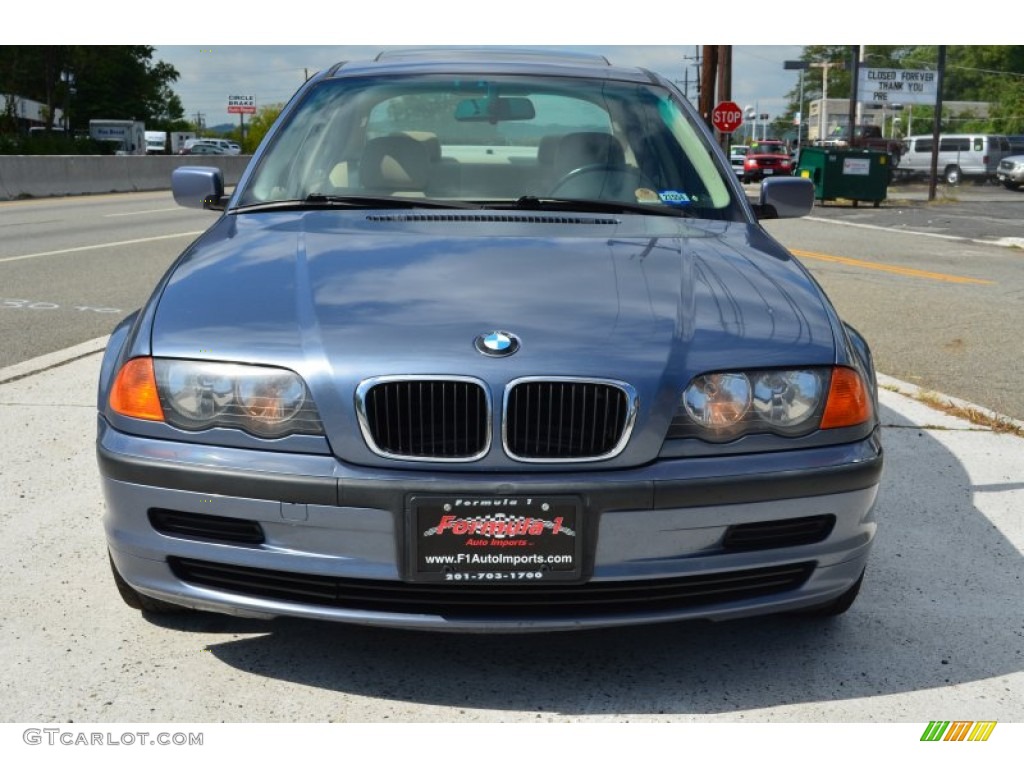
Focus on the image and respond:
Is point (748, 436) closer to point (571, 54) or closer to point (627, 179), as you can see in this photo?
point (627, 179)

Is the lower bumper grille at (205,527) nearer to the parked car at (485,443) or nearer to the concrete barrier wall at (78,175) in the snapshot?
the parked car at (485,443)

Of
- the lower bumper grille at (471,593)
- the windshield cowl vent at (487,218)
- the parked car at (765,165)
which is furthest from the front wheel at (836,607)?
the parked car at (765,165)

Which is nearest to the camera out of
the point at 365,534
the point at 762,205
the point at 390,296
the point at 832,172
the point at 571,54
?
the point at 365,534

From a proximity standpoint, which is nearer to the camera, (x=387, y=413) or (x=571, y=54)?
(x=387, y=413)

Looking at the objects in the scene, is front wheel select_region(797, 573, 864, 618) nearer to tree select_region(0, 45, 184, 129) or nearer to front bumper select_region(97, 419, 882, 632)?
front bumper select_region(97, 419, 882, 632)

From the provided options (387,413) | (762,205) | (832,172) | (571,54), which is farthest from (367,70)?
(832,172)

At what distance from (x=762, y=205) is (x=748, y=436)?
186 cm

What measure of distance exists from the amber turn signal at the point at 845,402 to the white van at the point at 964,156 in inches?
1794

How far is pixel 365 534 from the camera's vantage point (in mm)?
2582

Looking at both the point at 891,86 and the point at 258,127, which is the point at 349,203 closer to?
the point at 891,86

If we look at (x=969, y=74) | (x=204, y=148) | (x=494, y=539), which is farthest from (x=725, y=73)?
(x=969, y=74)

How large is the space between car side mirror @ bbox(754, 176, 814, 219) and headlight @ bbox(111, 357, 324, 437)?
224 centimetres

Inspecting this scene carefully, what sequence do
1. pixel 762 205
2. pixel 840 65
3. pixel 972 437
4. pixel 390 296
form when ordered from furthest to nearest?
pixel 840 65, pixel 972 437, pixel 762 205, pixel 390 296
